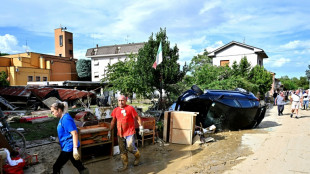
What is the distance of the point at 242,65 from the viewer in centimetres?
2150

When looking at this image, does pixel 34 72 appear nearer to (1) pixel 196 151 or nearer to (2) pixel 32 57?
(2) pixel 32 57

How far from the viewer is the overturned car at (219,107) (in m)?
8.00

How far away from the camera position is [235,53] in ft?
93.0

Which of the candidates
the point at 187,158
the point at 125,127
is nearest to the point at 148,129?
the point at 187,158

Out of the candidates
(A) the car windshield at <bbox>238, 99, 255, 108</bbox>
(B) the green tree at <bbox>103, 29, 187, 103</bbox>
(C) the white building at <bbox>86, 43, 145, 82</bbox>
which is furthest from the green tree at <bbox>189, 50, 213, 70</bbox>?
(C) the white building at <bbox>86, 43, 145, 82</bbox>

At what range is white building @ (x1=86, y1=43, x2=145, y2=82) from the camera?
41.2 meters

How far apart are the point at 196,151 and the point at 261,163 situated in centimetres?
171

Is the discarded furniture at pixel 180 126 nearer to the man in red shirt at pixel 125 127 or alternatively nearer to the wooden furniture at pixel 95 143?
the wooden furniture at pixel 95 143

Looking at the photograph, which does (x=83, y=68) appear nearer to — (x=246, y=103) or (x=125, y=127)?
(x=246, y=103)

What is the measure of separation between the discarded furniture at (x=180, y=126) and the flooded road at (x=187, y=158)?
23cm

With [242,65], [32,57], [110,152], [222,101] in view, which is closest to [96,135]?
[110,152]

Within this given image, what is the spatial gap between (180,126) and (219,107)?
2.09 m

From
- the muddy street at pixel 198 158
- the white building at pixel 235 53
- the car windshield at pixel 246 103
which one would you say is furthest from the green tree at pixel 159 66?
the white building at pixel 235 53

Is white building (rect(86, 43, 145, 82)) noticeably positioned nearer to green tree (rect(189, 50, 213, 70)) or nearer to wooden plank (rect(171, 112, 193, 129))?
green tree (rect(189, 50, 213, 70))
